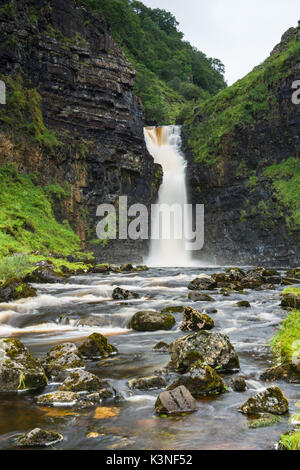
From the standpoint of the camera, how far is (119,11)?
150ft

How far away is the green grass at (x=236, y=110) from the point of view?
30.0 meters

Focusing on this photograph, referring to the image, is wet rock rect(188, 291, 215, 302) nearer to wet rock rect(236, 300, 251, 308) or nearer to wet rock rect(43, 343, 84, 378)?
wet rock rect(236, 300, 251, 308)

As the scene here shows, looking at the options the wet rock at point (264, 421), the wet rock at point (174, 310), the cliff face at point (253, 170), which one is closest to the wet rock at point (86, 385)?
the wet rock at point (264, 421)

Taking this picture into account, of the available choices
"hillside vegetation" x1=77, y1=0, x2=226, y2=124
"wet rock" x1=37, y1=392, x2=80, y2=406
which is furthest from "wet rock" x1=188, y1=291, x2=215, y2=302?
"hillside vegetation" x1=77, y1=0, x2=226, y2=124

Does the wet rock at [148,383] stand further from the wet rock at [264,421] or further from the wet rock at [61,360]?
the wet rock at [264,421]

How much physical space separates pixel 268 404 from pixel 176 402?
38.2 inches

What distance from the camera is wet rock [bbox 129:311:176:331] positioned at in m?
8.37

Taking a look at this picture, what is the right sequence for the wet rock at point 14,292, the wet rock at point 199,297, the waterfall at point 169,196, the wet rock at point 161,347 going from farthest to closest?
the waterfall at point 169,196
the wet rock at point 199,297
the wet rock at point 14,292
the wet rock at point 161,347

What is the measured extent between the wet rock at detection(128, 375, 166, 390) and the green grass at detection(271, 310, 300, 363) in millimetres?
1943

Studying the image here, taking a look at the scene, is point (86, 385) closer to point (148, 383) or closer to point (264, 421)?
point (148, 383)

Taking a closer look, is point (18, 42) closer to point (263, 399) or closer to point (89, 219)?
point (89, 219)

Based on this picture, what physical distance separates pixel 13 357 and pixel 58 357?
0.83m

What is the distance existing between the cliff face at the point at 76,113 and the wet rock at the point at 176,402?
23820 mm

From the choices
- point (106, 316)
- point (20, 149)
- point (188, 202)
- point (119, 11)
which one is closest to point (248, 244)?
point (188, 202)
